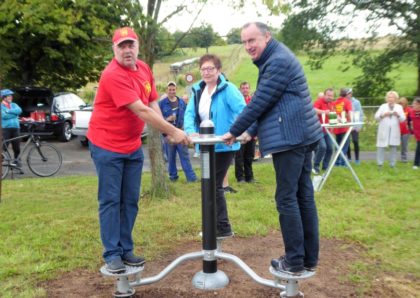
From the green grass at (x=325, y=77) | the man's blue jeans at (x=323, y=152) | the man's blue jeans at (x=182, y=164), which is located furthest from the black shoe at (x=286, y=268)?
the green grass at (x=325, y=77)

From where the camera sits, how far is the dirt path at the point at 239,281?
4074 millimetres

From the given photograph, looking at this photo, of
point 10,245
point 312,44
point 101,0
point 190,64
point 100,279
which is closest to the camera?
point 100,279

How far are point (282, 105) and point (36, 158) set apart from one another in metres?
9.13

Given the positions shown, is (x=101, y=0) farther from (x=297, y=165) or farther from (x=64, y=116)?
(x=64, y=116)

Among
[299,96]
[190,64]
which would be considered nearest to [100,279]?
[299,96]

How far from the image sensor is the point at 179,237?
5652 mm

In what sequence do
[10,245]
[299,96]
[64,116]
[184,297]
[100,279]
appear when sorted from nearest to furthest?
[299,96], [184,297], [100,279], [10,245], [64,116]

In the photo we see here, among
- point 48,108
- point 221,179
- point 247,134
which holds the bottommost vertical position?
point 221,179

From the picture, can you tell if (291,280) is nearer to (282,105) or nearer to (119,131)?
(282,105)

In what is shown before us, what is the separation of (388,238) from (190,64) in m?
34.6

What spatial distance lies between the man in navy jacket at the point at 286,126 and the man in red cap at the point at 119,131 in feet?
2.16

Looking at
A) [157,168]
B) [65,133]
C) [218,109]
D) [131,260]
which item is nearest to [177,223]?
[157,168]

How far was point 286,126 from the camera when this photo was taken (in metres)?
3.65

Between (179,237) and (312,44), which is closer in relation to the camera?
(179,237)
